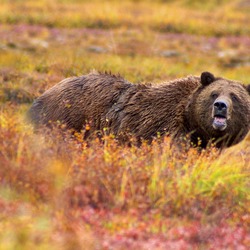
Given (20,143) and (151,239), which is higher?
(20,143)

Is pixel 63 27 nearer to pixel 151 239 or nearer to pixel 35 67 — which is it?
pixel 35 67

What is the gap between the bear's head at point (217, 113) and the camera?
837 cm

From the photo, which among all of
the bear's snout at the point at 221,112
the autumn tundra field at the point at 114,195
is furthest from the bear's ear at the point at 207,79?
the autumn tundra field at the point at 114,195

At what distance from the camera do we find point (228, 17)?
115 ft

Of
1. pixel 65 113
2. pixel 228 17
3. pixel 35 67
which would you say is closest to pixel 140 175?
pixel 65 113

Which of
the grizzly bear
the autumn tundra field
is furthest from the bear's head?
the autumn tundra field

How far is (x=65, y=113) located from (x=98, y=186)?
3.26m

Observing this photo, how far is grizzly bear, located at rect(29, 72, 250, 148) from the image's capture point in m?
8.49

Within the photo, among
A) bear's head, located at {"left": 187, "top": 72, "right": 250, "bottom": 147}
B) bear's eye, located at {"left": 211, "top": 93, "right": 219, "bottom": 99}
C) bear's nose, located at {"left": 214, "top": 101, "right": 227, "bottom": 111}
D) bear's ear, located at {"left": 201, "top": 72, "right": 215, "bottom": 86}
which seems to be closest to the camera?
bear's nose, located at {"left": 214, "top": 101, "right": 227, "bottom": 111}

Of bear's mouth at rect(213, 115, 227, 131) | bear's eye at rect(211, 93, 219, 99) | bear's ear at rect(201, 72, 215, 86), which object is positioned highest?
bear's ear at rect(201, 72, 215, 86)

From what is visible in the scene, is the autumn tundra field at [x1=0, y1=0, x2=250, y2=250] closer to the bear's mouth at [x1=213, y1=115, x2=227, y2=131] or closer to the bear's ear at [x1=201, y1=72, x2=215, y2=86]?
the bear's mouth at [x1=213, y1=115, x2=227, y2=131]

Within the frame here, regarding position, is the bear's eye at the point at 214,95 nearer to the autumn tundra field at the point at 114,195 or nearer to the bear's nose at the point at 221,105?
the bear's nose at the point at 221,105

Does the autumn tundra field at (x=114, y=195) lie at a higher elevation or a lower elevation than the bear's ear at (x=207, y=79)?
lower

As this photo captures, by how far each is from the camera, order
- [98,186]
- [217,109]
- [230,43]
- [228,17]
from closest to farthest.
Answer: [98,186] < [217,109] < [230,43] < [228,17]
